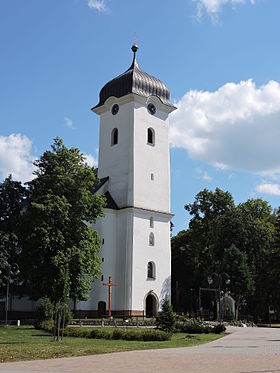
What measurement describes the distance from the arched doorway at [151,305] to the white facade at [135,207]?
0.09 m

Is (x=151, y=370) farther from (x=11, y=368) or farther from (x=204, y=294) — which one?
(x=204, y=294)

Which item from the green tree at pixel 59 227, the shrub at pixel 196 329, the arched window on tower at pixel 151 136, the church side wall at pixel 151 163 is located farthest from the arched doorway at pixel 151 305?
the shrub at pixel 196 329

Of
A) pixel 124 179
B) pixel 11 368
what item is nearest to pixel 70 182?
pixel 124 179

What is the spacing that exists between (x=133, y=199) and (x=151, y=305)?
9.56 metres

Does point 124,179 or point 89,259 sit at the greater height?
point 124,179

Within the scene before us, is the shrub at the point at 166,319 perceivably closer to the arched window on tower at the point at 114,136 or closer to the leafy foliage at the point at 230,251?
the leafy foliage at the point at 230,251

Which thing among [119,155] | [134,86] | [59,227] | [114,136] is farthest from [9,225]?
[134,86]

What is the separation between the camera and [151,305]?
43.7 m

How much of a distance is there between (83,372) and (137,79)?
3795 cm

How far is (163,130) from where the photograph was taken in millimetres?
48500

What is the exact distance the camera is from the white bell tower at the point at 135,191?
42.1m

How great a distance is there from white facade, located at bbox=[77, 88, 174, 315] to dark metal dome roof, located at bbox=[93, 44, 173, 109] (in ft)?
2.05

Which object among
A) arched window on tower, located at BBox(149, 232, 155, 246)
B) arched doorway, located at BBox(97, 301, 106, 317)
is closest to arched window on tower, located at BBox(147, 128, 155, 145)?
arched window on tower, located at BBox(149, 232, 155, 246)

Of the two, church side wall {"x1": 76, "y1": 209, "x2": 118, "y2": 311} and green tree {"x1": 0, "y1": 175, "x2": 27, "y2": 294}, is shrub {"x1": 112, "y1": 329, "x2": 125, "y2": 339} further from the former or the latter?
church side wall {"x1": 76, "y1": 209, "x2": 118, "y2": 311}
